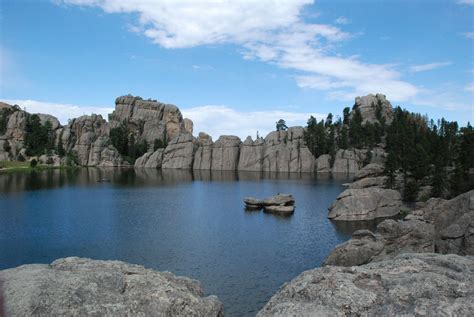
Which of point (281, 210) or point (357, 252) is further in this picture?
point (281, 210)

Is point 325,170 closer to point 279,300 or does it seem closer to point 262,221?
point 262,221

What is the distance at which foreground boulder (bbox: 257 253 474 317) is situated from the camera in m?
9.73

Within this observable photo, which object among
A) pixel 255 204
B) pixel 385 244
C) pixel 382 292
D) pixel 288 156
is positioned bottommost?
pixel 255 204

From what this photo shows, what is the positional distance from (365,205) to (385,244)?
30.9m

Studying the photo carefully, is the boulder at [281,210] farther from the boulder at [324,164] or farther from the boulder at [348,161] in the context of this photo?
the boulder at [324,164]

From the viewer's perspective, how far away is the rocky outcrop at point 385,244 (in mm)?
38109

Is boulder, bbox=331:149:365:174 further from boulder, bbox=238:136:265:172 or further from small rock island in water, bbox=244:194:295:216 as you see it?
small rock island in water, bbox=244:194:295:216

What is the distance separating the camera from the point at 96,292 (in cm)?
1102

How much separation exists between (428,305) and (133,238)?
48334 millimetres

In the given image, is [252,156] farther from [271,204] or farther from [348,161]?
[271,204]

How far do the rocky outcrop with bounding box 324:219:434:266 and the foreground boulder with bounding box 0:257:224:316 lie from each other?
27285 mm

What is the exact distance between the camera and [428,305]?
31.7 feet

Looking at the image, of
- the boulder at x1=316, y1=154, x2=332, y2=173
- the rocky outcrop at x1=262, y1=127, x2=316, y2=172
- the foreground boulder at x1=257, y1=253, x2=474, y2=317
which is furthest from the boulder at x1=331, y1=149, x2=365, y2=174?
the foreground boulder at x1=257, y1=253, x2=474, y2=317

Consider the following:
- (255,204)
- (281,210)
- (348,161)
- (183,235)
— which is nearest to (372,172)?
(281,210)
